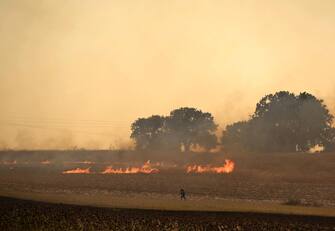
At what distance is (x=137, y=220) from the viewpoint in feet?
103

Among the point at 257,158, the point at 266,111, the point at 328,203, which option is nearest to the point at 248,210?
the point at 328,203

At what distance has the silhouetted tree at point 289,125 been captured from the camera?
114688 millimetres

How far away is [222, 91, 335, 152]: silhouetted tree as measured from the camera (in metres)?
115

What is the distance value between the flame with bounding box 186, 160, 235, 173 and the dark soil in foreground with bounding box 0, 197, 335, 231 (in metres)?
56.4

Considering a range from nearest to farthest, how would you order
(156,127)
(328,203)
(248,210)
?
(248,210), (328,203), (156,127)

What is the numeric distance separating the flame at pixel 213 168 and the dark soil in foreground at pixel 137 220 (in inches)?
2220

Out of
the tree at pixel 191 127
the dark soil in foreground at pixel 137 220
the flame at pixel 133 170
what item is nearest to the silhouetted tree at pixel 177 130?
the tree at pixel 191 127

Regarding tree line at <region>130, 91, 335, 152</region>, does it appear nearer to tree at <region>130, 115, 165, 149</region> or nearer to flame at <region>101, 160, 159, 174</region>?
tree at <region>130, 115, 165, 149</region>

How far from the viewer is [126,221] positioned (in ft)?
103

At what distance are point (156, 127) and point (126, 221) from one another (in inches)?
4588

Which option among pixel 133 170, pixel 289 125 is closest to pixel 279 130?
pixel 289 125

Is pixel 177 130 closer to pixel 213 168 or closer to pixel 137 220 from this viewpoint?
pixel 213 168

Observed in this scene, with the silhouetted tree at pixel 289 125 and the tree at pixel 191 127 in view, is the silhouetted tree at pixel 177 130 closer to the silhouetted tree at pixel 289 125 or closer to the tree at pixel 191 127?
the tree at pixel 191 127

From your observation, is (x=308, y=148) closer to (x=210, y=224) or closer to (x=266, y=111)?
(x=266, y=111)
